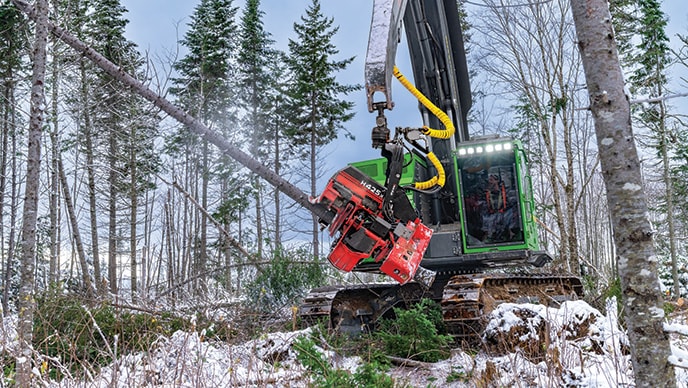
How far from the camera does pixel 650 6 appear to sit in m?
17.7

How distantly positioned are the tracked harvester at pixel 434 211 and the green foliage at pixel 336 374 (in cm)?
153

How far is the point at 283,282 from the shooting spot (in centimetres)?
994

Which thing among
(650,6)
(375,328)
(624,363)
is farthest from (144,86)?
(650,6)

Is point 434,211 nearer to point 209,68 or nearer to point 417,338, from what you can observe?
point 417,338

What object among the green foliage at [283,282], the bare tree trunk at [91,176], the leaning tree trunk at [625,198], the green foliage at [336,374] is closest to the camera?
the leaning tree trunk at [625,198]

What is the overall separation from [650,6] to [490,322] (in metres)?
15.9

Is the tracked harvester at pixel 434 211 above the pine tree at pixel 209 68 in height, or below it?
below

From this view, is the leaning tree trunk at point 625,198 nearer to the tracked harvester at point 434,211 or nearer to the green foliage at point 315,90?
the tracked harvester at point 434,211

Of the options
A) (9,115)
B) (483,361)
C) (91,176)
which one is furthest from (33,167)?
(9,115)

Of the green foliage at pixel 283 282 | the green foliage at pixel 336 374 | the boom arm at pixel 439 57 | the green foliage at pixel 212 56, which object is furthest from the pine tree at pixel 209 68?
the green foliage at pixel 336 374

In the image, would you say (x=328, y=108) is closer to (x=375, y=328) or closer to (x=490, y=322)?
(x=375, y=328)

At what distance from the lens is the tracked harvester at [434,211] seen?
231 inches

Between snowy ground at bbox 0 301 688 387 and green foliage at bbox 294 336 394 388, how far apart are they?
0.13 metres

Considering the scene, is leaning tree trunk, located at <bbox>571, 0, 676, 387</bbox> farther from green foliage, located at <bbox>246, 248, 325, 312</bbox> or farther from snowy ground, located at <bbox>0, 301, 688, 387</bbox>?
green foliage, located at <bbox>246, 248, 325, 312</bbox>
